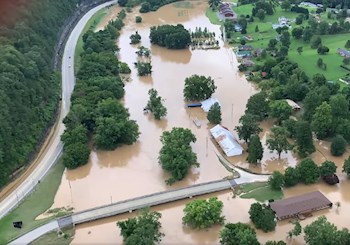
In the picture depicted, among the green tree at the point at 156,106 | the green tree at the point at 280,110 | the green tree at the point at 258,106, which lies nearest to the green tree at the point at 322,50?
the green tree at the point at 280,110

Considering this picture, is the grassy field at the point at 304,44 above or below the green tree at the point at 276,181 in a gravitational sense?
below

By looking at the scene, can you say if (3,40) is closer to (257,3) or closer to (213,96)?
(213,96)

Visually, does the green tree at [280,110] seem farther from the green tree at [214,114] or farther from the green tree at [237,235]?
the green tree at [237,235]

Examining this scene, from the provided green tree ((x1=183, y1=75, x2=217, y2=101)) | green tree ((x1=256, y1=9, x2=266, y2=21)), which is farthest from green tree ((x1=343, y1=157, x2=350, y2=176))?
green tree ((x1=256, y1=9, x2=266, y2=21))

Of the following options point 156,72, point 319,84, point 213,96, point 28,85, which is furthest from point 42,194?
point 319,84

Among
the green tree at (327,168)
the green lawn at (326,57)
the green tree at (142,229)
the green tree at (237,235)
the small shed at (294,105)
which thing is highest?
the green tree at (142,229)

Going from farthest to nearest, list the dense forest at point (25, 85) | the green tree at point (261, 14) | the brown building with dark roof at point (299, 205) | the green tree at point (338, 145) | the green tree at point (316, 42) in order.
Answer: the green tree at point (261, 14)
the green tree at point (316, 42)
the green tree at point (338, 145)
the dense forest at point (25, 85)
the brown building with dark roof at point (299, 205)

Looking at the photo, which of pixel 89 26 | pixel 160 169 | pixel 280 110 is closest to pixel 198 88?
pixel 280 110

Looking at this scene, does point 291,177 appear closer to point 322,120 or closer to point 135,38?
point 322,120
